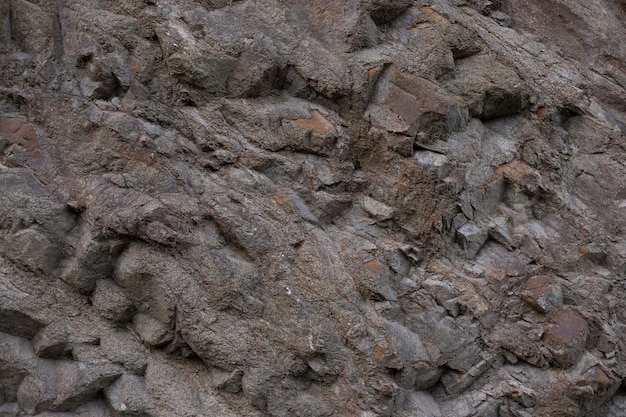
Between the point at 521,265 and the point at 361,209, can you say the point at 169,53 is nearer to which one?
the point at 361,209

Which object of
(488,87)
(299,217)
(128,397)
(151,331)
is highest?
(488,87)

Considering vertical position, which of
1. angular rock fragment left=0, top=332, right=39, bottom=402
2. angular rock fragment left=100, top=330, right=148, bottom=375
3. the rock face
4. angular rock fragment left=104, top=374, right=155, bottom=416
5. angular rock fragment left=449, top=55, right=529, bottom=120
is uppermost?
angular rock fragment left=449, top=55, right=529, bottom=120

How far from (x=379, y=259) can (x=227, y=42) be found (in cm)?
262

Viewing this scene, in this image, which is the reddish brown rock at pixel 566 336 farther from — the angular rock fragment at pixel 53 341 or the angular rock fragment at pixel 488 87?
the angular rock fragment at pixel 53 341

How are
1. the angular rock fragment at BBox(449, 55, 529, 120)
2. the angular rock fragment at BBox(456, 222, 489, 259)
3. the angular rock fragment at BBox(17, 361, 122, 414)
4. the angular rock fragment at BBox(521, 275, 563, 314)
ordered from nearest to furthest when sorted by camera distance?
the angular rock fragment at BBox(17, 361, 122, 414), the angular rock fragment at BBox(521, 275, 563, 314), the angular rock fragment at BBox(456, 222, 489, 259), the angular rock fragment at BBox(449, 55, 529, 120)

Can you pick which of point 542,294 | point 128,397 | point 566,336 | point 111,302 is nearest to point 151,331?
point 111,302

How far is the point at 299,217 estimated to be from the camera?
641 centimetres

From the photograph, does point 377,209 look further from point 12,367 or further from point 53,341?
point 12,367

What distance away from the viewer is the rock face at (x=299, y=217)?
19.1ft

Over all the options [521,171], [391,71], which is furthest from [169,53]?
[521,171]

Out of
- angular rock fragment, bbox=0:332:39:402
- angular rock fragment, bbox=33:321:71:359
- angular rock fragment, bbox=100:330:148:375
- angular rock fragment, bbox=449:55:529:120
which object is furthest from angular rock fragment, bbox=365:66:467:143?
angular rock fragment, bbox=0:332:39:402

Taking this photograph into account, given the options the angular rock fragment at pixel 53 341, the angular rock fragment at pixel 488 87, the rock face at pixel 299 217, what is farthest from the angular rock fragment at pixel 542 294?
the angular rock fragment at pixel 53 341

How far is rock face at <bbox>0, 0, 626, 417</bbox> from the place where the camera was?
5.82 metres

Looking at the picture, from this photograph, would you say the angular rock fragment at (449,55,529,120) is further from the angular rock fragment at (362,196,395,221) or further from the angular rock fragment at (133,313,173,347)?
the angular rock fragment at (133,313,173,347)
